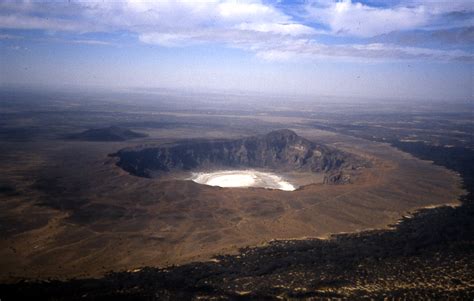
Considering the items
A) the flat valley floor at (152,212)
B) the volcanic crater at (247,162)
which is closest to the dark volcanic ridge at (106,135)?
the volcanic crater at (247,162)

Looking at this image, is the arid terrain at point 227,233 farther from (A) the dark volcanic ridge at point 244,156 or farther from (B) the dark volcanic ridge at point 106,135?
(B) the dark volcanic ridge at point 106,135

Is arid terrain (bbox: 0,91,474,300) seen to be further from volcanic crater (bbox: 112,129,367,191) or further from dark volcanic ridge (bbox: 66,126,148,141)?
dark volcanic ridge (bbox: 66,126,148,141)

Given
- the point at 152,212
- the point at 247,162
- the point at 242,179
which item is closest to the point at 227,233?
the point at 152,212

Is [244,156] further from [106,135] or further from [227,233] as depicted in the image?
[227,233]

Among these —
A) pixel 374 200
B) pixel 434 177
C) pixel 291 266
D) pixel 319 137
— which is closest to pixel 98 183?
pixel 291 266

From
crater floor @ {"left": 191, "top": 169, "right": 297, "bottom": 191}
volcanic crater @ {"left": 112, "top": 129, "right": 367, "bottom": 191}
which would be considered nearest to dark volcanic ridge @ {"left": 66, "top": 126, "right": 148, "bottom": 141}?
volcanic crater @ {"left": 112, "top": 129, "right": 367, "bottom": 191}

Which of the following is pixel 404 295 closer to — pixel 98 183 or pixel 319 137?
pixel 98 183

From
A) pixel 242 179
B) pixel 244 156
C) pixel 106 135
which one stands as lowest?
pixel 242 179
